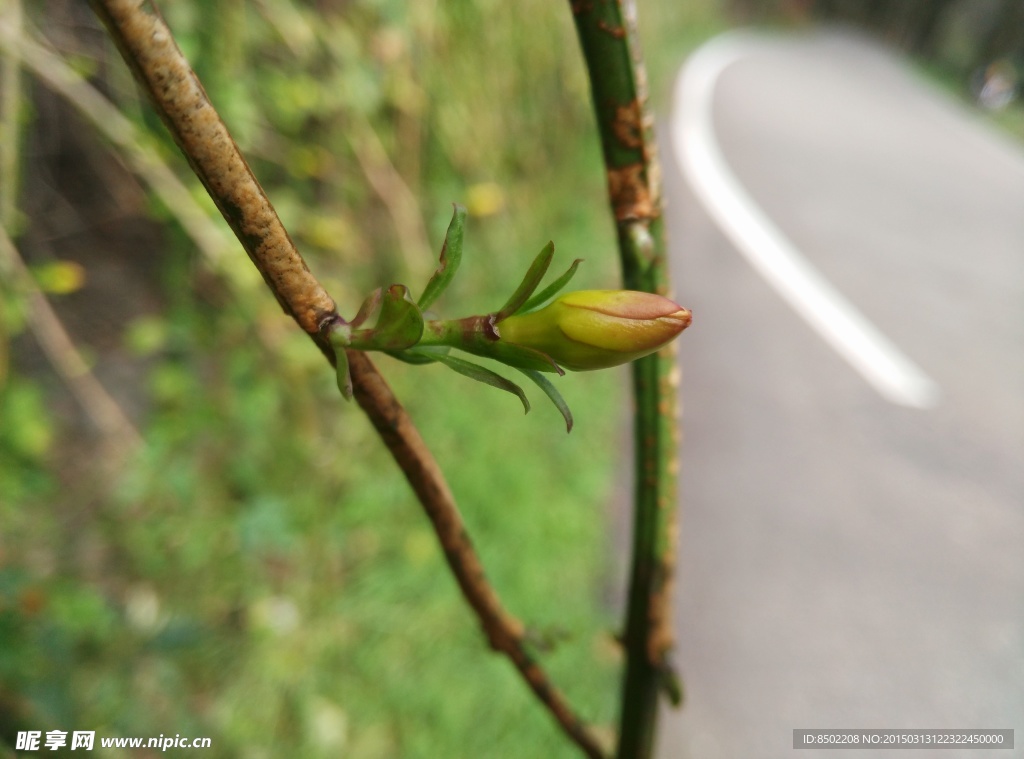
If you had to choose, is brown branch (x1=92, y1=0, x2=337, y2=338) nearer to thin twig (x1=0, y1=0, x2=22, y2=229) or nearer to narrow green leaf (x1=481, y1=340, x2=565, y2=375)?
narrow green leaf (x1=481, y1=340, x2=565, y2=375)

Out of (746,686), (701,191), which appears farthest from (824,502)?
(701,191)

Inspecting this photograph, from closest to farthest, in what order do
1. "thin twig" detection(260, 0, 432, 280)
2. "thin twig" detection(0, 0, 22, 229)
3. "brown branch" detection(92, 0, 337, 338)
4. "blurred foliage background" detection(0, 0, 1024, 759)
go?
"brown branch" detection(92, 0, 337, 338) < "thin twig" detection(0, 0, 22, 229) < "blurred foliage background" detection(0, 0, 1024, 759) < "thin twig" detection(260, 0, 432, 280)

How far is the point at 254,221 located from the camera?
229mm

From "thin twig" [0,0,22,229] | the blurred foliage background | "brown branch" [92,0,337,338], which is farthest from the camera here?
the blurred foliage background

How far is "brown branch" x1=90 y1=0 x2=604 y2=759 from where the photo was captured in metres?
0.20

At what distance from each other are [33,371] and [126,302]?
0.76 feet

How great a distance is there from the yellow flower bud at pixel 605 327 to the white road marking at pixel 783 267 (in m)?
2.38

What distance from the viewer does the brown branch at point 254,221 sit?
0.65 feet

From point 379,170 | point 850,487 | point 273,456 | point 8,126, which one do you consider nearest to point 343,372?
point 8,126

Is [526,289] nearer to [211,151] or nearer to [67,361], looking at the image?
[211,151]

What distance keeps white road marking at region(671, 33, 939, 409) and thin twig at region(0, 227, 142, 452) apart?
236cm

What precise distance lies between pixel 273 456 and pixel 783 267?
2.49 meters

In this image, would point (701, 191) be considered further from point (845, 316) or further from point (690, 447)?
point (690, 447)

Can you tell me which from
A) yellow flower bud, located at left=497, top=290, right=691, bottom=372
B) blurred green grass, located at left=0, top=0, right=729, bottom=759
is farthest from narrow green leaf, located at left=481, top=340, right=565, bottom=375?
blurred green grass, located at left=0, top=0, right=729, bottom=759
